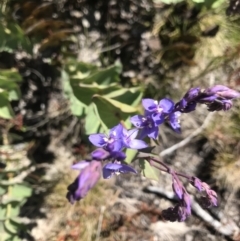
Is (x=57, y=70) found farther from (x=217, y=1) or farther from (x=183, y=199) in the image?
(x=183, y=199)

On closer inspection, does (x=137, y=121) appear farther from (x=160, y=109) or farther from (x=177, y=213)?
(x=177, y=213)

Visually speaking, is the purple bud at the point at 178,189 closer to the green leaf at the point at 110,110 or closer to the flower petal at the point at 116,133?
the flower petal at the point at 116,133

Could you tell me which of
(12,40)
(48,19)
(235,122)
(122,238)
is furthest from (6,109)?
(235,122)

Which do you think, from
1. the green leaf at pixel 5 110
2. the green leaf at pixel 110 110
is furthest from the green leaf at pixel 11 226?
the green leaf at pixel 110 110

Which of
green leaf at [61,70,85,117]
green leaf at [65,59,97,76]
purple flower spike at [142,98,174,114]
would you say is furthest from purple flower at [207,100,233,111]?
green leaf at [65,59,97,76]

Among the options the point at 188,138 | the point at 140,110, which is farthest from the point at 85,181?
the point at 188,138

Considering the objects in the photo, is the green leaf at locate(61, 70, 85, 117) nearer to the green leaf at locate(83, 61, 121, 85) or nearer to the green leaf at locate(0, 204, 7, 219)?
the green leaf at locate(83, 61, 121, 85)
